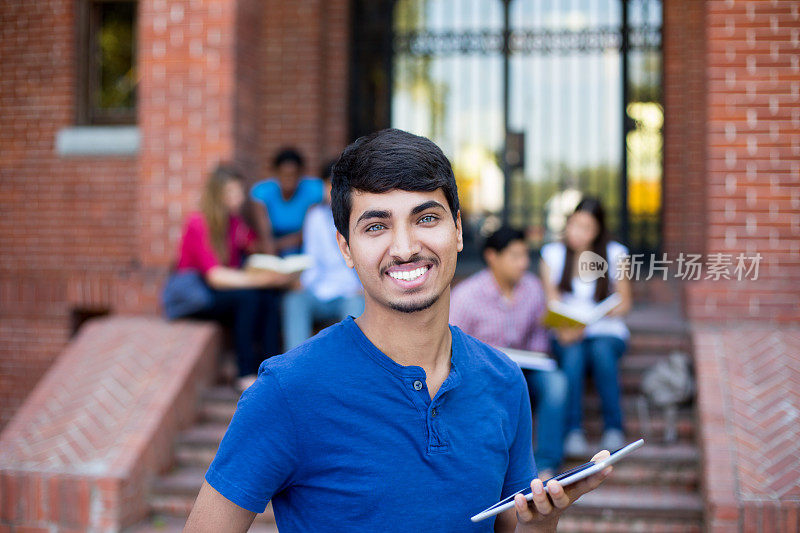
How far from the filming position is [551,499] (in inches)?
70.1

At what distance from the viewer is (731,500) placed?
4.31 meters

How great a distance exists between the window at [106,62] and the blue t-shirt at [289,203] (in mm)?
2520

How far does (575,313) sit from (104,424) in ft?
10.2

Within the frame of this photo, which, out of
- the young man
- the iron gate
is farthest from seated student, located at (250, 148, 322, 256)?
the young man

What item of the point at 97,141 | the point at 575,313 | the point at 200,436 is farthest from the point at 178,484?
the point at 97,141

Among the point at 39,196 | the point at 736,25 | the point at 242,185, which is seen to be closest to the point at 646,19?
the point at 736,25

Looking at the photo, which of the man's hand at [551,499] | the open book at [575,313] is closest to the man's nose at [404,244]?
the man's hand at [551,499]

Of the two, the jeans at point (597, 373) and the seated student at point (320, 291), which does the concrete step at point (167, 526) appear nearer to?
the seated student at point (320, 291)

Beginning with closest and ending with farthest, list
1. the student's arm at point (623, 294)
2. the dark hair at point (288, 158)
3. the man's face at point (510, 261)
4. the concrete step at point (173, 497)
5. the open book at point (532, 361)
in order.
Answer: the open book at point (532, 361) < the concrete step at point (173, 497) < the man's face at point (510, 261) < the student's arm at point (623, 294) < the dark hair at point (288, 158)

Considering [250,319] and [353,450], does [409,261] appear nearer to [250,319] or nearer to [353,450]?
[353,450]

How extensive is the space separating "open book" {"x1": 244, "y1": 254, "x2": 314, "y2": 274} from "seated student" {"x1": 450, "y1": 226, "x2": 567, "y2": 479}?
1162 millimetres

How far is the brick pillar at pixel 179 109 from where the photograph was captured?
6504mm

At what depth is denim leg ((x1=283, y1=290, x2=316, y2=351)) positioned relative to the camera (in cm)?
590

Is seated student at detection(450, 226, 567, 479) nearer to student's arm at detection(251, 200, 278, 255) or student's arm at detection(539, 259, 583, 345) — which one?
student's arm at detection(539, 259, 583, 345)
